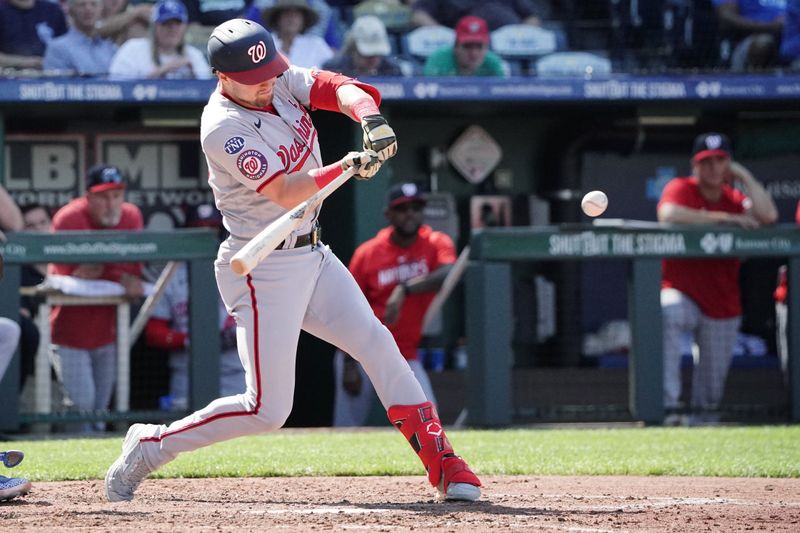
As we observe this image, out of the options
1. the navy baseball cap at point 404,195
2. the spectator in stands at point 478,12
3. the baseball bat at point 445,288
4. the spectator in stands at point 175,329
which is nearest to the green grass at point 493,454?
the spectator in stands at point 175,329

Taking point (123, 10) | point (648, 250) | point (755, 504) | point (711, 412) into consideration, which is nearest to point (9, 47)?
point (123, 10)

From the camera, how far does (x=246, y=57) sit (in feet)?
13.8

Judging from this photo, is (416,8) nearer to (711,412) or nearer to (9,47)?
(9,47)

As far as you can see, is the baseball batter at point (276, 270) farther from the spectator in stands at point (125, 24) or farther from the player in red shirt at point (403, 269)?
the spectator in stands at point (125, 24)

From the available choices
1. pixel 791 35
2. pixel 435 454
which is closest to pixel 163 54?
pixel 791 35

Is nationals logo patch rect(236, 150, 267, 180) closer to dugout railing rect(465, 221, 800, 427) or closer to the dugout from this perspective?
dugout railing rect(465, 221, 800, 427)

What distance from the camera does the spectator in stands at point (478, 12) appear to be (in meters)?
10.1

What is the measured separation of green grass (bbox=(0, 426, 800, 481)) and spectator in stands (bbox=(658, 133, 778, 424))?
43 centimetres

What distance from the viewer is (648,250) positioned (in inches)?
314

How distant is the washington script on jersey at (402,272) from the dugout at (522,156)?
30.8 inches

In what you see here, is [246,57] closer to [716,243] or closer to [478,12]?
Answer: [716,243]

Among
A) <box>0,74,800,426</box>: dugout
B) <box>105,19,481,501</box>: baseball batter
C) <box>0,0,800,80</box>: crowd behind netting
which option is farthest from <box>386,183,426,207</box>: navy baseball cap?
<box>105,19,481,501</box>: baseball batter

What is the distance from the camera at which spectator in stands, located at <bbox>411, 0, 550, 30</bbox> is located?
33.0ft

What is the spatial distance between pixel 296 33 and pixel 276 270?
17.5 ft
